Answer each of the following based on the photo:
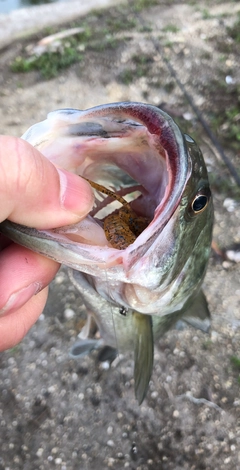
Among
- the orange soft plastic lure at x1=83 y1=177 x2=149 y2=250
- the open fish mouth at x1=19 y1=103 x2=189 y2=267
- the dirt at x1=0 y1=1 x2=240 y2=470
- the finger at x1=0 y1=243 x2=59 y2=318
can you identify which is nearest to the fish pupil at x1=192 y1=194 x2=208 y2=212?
the open fish mouth at x1=19 y1=103 x2=189 y2=267

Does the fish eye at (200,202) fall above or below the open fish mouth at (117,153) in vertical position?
below

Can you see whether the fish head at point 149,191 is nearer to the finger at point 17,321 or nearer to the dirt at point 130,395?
the finger at point 17,321

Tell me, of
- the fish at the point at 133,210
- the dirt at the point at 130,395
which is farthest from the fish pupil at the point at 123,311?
the dirt at the point at 130,395

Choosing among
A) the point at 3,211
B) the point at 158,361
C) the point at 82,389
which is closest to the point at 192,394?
the point at 158,361

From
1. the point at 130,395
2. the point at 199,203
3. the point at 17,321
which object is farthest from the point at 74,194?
the point at 130,395

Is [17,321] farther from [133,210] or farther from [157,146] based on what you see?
[157,146]

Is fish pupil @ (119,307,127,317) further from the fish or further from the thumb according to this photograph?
the thumb

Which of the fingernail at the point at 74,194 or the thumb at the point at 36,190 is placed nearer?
the thumb at the point at 36,190
